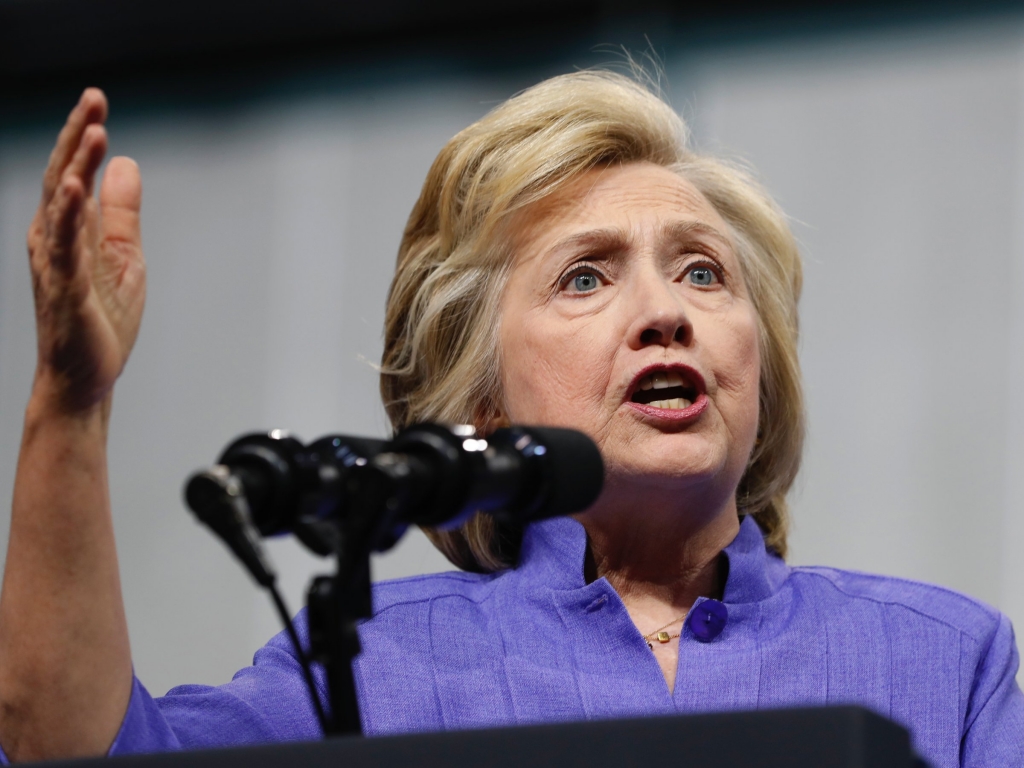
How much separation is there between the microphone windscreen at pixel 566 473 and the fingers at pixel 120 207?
0.49 meters

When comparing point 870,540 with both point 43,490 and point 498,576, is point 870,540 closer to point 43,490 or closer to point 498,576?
point 498,576

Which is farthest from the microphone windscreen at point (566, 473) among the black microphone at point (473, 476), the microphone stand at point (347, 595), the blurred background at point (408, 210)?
the blurred background at point (408, 210)

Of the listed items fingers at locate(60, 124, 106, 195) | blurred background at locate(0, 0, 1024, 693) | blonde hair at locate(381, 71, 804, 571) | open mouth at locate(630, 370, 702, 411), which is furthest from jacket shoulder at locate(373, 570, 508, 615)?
blurred background at locate(0, 0, 1024, 693)

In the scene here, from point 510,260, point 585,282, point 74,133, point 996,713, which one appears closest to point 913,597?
point 996,713

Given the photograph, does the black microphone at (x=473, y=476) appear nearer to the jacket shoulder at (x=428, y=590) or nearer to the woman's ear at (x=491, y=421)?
the jacket shoulder at (x=428, y=590)

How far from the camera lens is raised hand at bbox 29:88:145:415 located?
1.11 meters

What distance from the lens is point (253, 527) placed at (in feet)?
3.21

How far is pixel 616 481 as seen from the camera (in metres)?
1.71

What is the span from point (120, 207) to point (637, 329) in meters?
0.74

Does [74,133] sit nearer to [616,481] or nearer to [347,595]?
[347,595]

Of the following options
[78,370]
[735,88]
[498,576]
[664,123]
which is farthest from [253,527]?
[735,88]

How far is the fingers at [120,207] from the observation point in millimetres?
1242

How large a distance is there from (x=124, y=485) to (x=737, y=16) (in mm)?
2082

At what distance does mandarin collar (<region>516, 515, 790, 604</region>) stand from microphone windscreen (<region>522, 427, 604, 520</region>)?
0.72 metres
